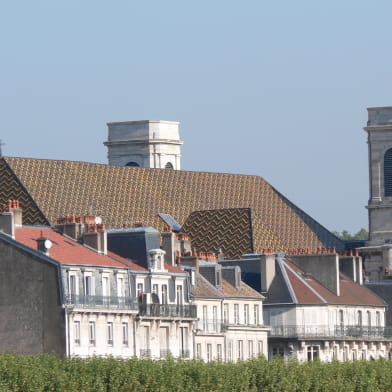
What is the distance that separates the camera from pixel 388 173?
160 m

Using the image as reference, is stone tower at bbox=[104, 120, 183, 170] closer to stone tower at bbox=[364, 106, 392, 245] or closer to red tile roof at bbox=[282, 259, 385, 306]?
stone tower at bbox=[364, 106, 392, 245]

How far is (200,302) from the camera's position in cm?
11112

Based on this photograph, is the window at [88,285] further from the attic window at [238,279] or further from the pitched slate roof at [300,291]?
A: the pitched slate roof at [300,291]

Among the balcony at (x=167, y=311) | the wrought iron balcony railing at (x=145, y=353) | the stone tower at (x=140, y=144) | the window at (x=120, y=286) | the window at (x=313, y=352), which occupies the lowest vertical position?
the window at (x=313, y=352)

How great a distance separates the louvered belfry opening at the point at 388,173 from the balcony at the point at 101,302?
5678 cm

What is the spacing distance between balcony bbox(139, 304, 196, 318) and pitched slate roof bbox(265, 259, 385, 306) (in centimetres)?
1092

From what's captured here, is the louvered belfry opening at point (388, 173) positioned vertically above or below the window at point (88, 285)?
above

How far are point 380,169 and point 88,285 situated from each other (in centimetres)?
6053

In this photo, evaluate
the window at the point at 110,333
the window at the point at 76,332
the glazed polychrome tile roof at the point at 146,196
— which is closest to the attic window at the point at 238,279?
the window at the point at 110,333

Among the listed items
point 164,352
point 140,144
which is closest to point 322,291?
point 164,352

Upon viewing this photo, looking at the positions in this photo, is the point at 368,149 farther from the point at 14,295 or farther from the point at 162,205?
the point at 14,295

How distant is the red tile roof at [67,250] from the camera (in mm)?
100812

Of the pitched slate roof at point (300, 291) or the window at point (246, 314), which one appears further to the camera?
the pitched slate roof at point (300, 291)

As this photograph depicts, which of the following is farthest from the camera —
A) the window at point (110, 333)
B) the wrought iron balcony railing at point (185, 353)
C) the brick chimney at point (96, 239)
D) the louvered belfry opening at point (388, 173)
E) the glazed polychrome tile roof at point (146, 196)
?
the louvered belfry opening at point (388, 173)
